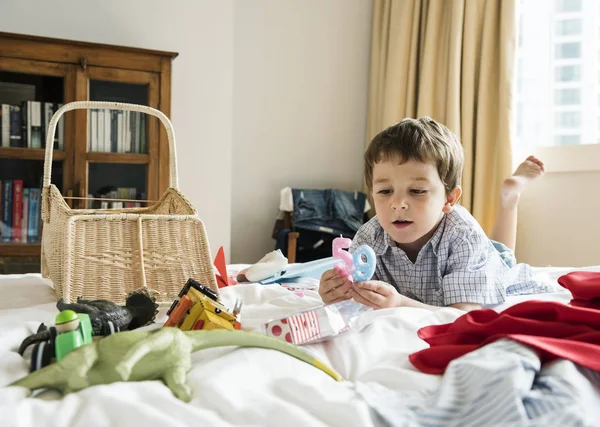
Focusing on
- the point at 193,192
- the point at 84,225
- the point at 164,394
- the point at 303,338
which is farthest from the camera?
the point at 193,192

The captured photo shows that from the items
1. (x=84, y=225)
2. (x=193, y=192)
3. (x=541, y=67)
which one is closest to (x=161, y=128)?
(x=193, y=192)

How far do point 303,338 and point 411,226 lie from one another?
21.7 inches

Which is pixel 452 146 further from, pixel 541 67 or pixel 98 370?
pixel 541 67

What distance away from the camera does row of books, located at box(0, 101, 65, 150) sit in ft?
8.09

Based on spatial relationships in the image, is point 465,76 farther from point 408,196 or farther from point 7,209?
point 7,209

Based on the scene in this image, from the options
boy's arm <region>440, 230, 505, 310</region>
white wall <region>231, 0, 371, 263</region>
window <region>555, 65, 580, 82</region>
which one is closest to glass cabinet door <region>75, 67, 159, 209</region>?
white wall <region>231, 0, 371, 263</region>

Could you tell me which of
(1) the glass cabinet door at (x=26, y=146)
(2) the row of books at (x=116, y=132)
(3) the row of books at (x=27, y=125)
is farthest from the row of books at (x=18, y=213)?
(2) the row of books at (x=116, y=132)

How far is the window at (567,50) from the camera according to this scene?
2.65 metres

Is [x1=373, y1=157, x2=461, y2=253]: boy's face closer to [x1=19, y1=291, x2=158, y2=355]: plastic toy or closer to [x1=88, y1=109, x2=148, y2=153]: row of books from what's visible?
[x1=19, y1=291, x2=158, y2=355]: plastic toy

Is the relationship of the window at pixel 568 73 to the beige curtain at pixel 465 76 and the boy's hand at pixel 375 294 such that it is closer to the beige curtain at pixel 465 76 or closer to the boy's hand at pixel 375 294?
the beige curtain at pixel 465 76

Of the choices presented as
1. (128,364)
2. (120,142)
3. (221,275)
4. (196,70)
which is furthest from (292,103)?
(128,364)

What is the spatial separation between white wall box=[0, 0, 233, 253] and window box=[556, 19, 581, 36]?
1.58 m

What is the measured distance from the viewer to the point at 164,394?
59 cm

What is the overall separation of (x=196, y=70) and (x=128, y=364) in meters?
2.45
